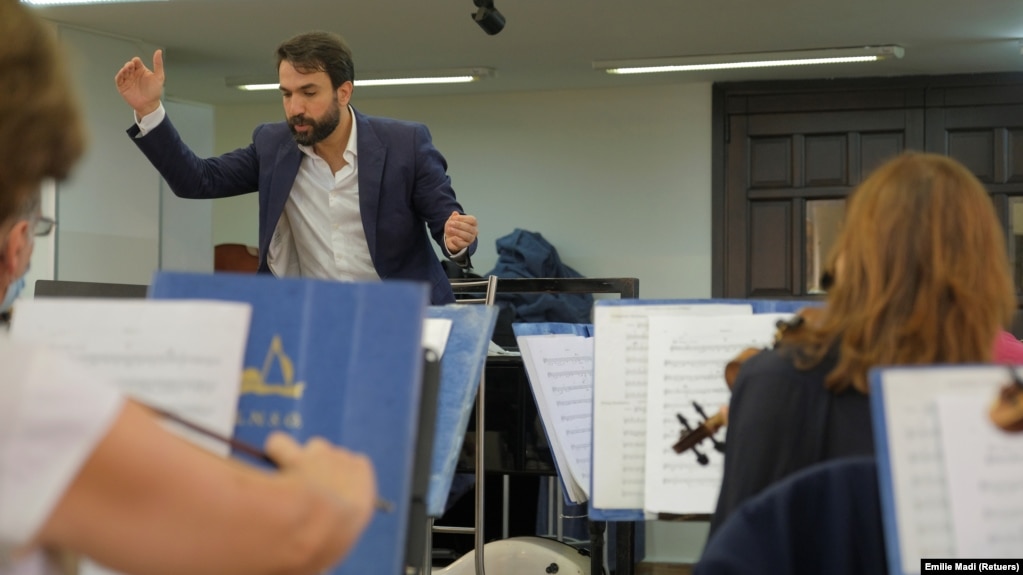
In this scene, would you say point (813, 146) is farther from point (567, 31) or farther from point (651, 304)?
point (651, 304)

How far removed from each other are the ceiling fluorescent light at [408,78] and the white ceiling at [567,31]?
45 millimetres

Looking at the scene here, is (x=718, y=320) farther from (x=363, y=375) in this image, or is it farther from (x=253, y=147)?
(x=253, y=147)

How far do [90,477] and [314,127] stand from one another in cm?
244

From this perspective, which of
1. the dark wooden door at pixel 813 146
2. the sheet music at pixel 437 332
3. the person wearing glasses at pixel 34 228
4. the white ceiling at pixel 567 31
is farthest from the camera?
the dark wooden door at pixel 813 146

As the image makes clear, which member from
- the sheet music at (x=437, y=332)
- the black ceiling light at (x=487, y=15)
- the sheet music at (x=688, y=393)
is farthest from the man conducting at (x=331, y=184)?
the black ceiling light at (x=487, y=15)

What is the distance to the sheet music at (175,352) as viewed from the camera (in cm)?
120

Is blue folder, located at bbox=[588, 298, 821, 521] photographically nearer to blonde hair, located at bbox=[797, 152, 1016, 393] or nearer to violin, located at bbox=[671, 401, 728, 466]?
violin, located at bbox=[671, 401, 728, 466]

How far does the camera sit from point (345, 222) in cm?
313

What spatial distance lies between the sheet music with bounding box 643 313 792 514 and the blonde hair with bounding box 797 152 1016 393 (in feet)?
1.90

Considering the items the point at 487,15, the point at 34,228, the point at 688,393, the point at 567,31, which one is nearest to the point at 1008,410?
the point at 34,228

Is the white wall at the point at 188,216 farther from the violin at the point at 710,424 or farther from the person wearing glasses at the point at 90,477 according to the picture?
the person wearing glasses at the point at 90,477

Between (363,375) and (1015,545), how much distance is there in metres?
0.63

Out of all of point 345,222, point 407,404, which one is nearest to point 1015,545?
point 407,404

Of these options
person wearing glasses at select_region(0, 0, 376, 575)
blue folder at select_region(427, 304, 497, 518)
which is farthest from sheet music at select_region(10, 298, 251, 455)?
blue folder at select_region(427, 304, 497, 518)
